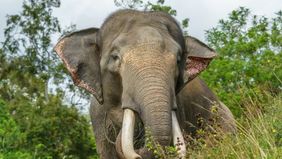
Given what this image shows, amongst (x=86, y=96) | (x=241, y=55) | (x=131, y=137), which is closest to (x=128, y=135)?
(x=131, y=137)

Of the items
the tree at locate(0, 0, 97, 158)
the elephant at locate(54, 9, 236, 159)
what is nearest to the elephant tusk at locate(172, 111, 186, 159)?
the elephant at locate(54, 9, 236, 159)

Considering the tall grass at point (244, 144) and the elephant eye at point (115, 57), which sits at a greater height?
the elephant eye at point (115, 57)

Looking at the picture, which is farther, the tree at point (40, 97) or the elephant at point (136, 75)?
the tree at point (40, 97)

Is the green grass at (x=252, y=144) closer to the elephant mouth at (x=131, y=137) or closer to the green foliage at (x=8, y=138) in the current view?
the elephant mouth at (x=131, y=137)

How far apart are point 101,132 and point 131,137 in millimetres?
2193

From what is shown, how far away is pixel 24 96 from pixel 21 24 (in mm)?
6350

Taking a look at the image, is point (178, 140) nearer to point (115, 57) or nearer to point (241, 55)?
point (115, 57)

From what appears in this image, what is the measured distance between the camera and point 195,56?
10.8 m

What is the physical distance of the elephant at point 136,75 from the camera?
8.78 meters

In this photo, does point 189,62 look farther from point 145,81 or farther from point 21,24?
point 21,24

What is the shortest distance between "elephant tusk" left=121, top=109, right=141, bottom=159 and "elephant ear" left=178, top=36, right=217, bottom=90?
153cm

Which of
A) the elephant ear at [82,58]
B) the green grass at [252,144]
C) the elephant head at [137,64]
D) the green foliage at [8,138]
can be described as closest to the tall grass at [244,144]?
the green grass at [252,144]

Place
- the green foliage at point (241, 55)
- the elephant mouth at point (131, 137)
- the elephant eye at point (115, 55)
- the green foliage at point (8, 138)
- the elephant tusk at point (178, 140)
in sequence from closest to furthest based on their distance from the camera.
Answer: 1. the elephant tusk at point (178, 140)
2. the elephant mouth at point (131, 137)
3. the elephant eye at point (115, 55)
4. the green foliage at point (8, 138)
5. the green foliage at point (241, 55)

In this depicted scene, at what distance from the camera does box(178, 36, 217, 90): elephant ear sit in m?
10.6
